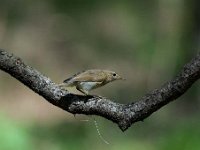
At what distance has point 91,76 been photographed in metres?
2.35

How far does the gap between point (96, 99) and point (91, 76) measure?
0.14 meters

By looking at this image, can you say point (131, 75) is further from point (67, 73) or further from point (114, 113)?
point (114, 113)

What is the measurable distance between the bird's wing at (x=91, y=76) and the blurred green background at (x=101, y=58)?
9.01 feet

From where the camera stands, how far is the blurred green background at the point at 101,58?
7125mm

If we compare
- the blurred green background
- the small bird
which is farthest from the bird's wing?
the blurred green background

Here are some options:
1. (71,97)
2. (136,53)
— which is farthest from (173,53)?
(71,97)

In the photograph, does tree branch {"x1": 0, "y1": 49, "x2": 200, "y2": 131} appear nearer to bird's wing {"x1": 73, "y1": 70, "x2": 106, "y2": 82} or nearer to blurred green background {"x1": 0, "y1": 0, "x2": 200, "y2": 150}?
bird's wing {"x1": 73, "y1": 70, "x2": 106, "y2": 82}

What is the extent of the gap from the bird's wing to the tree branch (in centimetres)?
7

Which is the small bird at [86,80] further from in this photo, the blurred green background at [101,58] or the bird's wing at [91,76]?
the blurred green background at [101,58]

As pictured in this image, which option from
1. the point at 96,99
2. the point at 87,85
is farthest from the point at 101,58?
the point at 96,99

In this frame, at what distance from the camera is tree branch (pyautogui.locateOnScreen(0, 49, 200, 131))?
204cm

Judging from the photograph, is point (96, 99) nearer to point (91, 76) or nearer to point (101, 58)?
point (91, 76)

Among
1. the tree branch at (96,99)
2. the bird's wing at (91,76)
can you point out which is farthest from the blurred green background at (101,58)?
the tree branch at (96,99)

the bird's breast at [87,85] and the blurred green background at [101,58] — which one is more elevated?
the bird's breast at [87,85]
